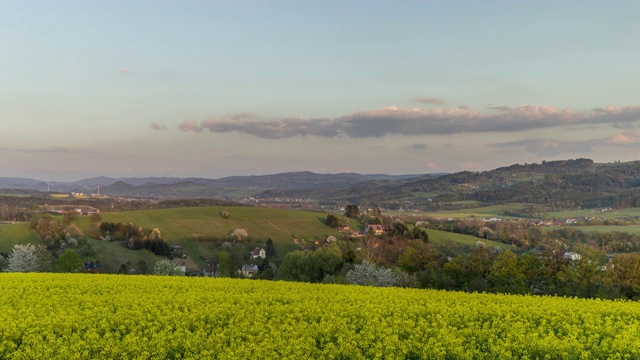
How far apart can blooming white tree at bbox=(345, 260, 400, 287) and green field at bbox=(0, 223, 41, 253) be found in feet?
276

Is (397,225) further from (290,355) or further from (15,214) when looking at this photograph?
(15,214)

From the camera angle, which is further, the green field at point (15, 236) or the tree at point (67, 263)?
the green field at point (15, 236)

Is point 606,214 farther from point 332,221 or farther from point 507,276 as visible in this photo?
point 507,276

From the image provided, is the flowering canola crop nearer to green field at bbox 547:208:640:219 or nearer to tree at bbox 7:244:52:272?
tree at bbox 7:244:52:272

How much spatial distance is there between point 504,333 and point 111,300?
16.9 m

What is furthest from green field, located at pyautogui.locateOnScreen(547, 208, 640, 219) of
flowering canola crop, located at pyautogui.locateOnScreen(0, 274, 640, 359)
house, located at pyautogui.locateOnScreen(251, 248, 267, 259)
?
flowering canola crop, located at pyautogui.locateOnScreen(0, 274, 640, 359)

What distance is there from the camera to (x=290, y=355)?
45.1 feet

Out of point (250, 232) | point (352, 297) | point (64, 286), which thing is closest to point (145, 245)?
point (250, 232)

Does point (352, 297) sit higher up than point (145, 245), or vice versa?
point (352, 297)

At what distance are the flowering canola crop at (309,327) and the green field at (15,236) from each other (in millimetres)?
96627

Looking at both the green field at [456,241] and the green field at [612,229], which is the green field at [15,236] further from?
the green field at [612,229]

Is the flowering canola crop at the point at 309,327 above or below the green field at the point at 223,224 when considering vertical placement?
above

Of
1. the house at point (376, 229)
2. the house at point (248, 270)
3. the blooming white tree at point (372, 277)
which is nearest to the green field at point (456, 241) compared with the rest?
the house at point (376, 229)

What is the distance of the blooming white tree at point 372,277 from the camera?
48125 mm
